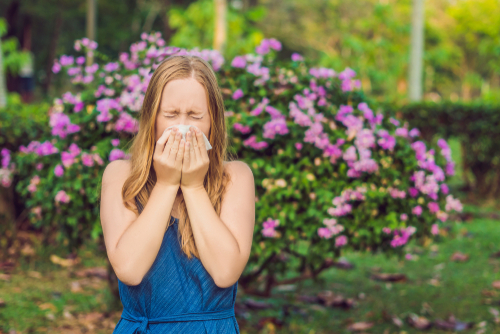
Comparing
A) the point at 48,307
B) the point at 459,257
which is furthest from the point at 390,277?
the point at 48,307

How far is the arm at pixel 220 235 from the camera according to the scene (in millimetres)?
1473

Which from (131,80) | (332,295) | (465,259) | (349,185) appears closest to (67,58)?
(131,80)

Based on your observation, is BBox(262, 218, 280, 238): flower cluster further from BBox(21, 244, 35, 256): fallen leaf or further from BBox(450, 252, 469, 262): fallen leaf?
BBox(450, 252, 469, 262): fallen leaf

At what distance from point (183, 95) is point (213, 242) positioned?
0.46m

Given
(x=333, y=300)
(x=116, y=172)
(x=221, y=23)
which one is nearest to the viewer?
(x=116, y=172)

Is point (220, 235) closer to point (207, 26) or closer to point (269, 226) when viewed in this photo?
point (269, 226)

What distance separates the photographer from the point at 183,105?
61.4 inches

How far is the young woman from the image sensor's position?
1.47 meters

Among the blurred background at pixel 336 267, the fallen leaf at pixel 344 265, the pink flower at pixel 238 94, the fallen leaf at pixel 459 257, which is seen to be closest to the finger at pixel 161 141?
the blurred background at pixel 336 267

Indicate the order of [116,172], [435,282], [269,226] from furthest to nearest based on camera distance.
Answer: [435,282], [269,226], [116,172]

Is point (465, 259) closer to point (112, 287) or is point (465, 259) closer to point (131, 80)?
point (112, 287)

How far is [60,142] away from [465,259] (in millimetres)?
4162

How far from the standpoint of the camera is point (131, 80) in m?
3.05

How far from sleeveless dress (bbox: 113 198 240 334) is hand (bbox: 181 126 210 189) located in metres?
0.21
